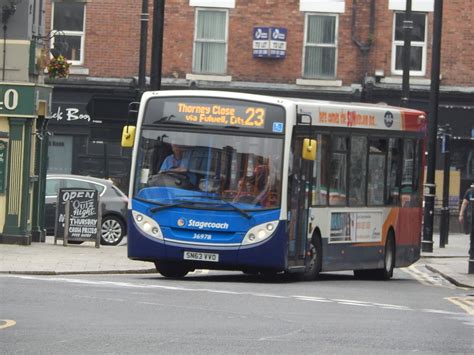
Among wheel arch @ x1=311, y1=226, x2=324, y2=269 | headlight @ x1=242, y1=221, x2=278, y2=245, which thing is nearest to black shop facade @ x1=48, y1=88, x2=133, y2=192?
wheel arch @ x1=311, y1=226, x2=324, y2=269

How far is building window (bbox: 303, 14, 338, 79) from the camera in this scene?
4109 cm

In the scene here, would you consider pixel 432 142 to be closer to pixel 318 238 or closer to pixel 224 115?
pixel 318 238

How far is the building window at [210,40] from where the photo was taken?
41.3m

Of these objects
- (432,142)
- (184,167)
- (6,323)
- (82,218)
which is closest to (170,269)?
(184,167)

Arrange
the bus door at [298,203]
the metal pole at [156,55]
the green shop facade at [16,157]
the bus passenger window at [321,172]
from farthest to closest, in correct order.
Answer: the green shop facade at [16,157]
the metal pole at [156,55]
the bus passenger window at [321,172]
the bus door at [298,203]

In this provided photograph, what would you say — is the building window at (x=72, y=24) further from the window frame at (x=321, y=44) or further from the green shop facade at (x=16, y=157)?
the green shop facade at (x=16, y=157)

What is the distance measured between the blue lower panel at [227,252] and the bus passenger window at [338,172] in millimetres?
2033

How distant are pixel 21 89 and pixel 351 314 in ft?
41.4

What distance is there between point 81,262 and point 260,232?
443 centimetres

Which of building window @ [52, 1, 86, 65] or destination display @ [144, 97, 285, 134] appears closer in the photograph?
destination display @ [144, 97, 285, 134]

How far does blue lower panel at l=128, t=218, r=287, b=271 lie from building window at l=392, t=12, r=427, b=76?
2245cm

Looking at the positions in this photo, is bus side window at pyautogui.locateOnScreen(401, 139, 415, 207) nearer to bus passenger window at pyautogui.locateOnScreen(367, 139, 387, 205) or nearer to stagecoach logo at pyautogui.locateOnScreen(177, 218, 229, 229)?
bus passenger window at pyautogui.locateOnScreen(367, 139, 387, 205)

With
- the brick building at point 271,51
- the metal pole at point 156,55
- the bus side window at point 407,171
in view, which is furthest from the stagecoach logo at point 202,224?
the brick building at point 271,51

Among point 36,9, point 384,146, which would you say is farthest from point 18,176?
point 384,146
